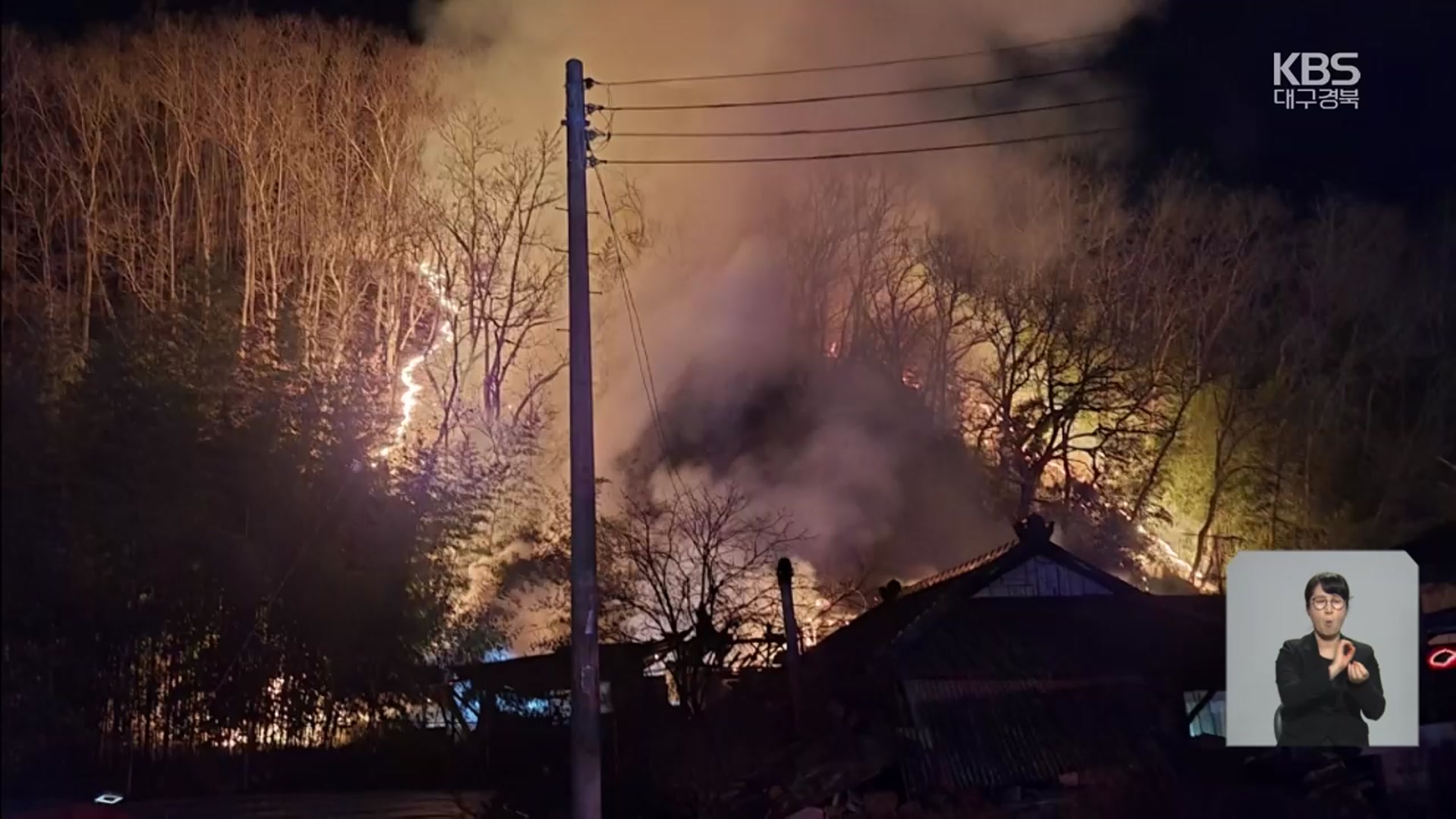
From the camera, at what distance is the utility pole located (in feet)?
30.1

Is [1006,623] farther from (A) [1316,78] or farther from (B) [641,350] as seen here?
(A) [1316,78]

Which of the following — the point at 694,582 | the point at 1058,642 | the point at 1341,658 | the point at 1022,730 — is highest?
the point at 694,582

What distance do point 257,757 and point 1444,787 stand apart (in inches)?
421

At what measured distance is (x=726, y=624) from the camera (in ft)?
45.3

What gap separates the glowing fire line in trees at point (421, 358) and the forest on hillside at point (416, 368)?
0.03 metres

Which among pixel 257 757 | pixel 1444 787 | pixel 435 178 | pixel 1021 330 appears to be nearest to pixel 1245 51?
pixel 1021 330

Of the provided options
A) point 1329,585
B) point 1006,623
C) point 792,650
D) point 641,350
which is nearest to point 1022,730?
point 1006,623

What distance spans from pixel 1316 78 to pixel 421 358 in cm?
972

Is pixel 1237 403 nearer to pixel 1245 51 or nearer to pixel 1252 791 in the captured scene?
pixel 1245 51

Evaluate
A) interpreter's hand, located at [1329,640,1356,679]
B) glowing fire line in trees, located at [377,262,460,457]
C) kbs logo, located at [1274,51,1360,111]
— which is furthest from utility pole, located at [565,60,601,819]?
kbs logo, located at [1274,51,1360,111]

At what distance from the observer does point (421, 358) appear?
13.5 metres

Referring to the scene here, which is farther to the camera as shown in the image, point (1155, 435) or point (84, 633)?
point (1155, 435)

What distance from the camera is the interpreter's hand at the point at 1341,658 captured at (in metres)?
10.8

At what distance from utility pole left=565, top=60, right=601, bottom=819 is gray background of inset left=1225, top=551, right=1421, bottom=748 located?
5.70 metres
